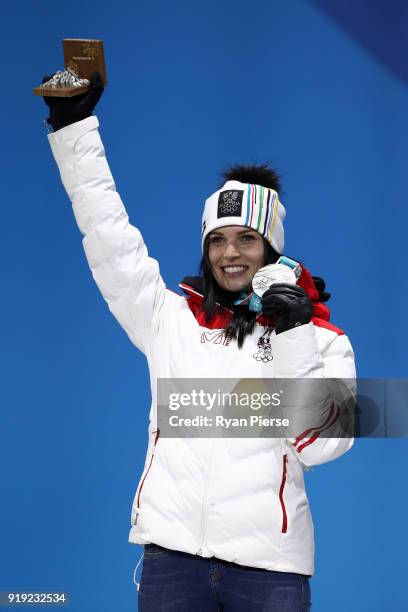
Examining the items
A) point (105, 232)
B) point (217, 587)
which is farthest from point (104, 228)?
point (217, 587)

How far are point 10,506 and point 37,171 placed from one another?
99 centimetres

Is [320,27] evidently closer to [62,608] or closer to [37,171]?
[37,171]

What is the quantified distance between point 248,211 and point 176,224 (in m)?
1.22

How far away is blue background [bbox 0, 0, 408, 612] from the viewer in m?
2.72

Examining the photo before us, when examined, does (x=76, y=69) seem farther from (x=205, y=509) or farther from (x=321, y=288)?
(x=205, y=509)

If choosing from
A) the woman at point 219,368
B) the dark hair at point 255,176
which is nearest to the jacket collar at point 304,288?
the woman at point 219,368

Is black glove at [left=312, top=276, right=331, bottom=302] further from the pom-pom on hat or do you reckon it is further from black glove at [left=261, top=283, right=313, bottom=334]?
black glove at [left=261, top=283, right=313, bottom=334]

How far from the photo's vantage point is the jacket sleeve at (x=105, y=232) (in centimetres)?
150

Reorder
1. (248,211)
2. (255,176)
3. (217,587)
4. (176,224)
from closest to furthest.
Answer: (217,587), (248,211), (255,176), (176,224)

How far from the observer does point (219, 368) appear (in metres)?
1.45

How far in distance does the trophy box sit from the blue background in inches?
47.4

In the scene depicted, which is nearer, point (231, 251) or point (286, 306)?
point (286, 306)

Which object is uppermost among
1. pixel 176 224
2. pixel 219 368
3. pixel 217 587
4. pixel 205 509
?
pixel 176 224

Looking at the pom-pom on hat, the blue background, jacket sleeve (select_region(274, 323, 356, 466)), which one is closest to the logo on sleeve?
the pom-pom on hat
